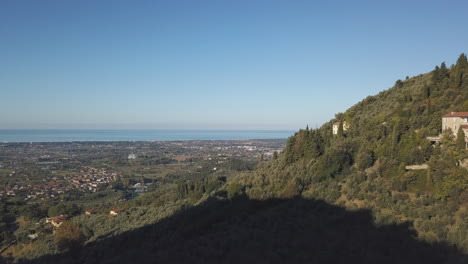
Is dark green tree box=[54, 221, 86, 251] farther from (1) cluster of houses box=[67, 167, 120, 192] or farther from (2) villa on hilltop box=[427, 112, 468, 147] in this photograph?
(1) cluster of houses box=[67, 167, 120, 192]

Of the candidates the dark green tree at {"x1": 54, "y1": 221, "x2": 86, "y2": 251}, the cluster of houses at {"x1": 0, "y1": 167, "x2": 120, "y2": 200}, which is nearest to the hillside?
the dark green tree at {"x1": 54, "y1": 221, "x2": 86, "y2": 251}

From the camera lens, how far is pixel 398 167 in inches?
723

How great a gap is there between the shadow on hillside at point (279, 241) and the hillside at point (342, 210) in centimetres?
5

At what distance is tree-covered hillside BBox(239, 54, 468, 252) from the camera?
14359 millimetres

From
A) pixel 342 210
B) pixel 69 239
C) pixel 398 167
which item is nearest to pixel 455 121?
pixel 398 167

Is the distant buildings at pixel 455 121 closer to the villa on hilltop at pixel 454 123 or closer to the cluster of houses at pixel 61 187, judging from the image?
the villa on hilltop at pixel 454 123

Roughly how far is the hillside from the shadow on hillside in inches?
2.0

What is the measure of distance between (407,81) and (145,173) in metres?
64.3

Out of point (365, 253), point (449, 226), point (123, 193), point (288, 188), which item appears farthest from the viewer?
point (123, 193)

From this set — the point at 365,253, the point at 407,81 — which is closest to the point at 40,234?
the point at 365,253

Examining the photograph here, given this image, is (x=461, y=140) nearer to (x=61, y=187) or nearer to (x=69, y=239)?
(x=69, y=239)

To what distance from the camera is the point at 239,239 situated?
551 inches

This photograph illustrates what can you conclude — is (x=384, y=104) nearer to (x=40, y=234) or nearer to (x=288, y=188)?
(x=288, y=188)

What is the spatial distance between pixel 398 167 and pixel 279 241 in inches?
374
